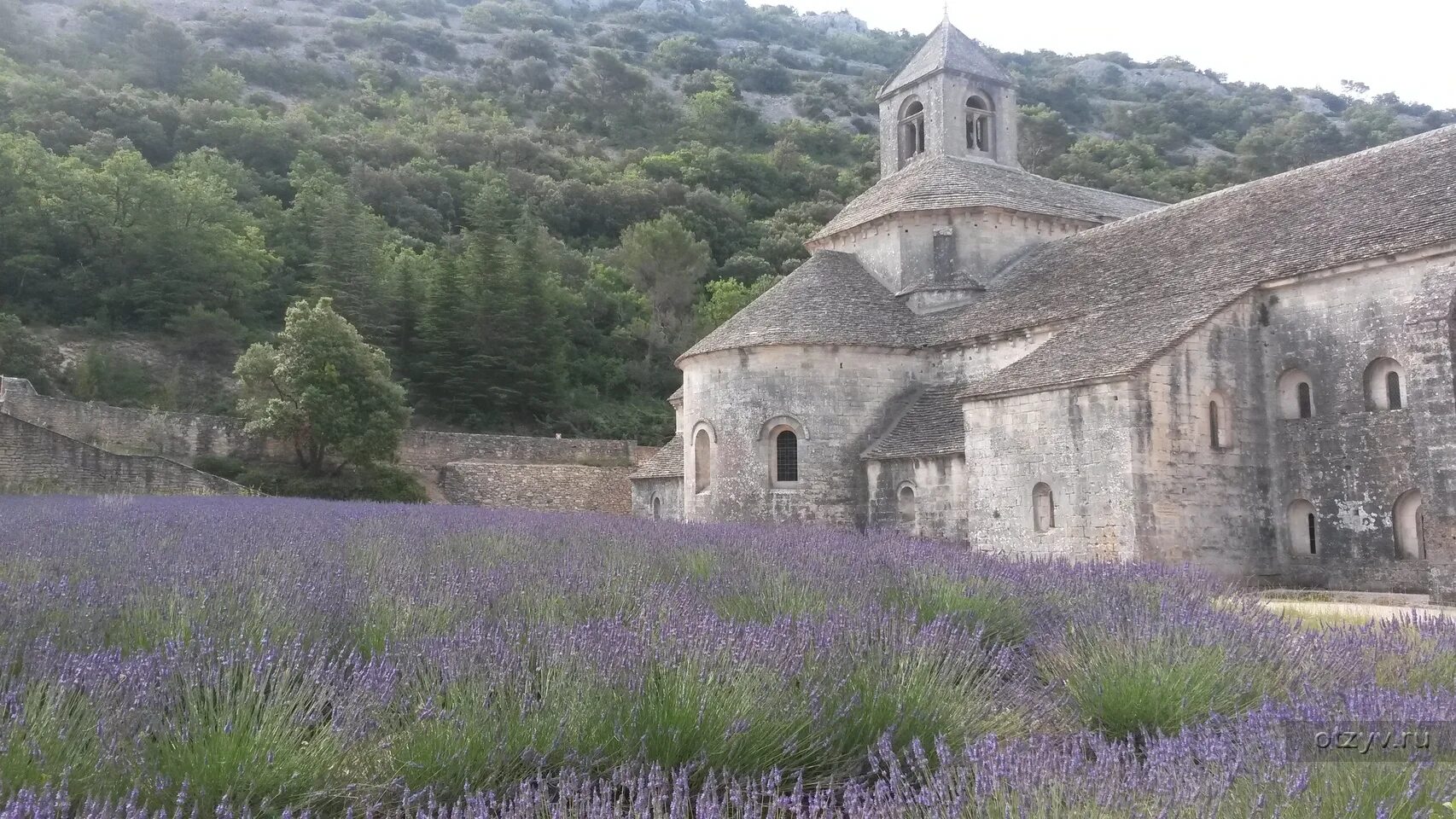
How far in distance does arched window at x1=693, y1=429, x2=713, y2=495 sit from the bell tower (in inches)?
381

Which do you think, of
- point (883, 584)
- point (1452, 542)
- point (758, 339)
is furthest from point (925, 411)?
point (883, 584)

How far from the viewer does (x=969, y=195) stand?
21281 mm

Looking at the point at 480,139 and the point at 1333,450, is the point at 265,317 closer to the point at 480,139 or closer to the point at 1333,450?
the point at 480,139

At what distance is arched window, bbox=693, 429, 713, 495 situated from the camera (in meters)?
20.6

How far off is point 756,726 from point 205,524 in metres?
8.59

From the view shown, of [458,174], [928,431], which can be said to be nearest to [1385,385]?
[928,431]

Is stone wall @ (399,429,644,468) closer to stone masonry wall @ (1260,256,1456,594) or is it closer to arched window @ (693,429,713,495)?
arched window @ (693,429,713,495)

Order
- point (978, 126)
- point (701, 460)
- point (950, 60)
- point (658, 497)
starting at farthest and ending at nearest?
point (978, 126) → point (658, 497) → point (950, 60) → point (701, 460)

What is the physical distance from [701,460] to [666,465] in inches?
171

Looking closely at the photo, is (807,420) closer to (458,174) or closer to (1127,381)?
(1127,381)

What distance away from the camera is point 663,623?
14.2 feet

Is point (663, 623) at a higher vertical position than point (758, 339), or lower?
lower

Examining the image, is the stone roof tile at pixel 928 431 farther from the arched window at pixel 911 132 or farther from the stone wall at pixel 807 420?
the arched window at pixel 911 132

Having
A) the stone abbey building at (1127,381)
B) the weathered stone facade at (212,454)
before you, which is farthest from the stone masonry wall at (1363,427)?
the weathered stone facade at (212,454)
